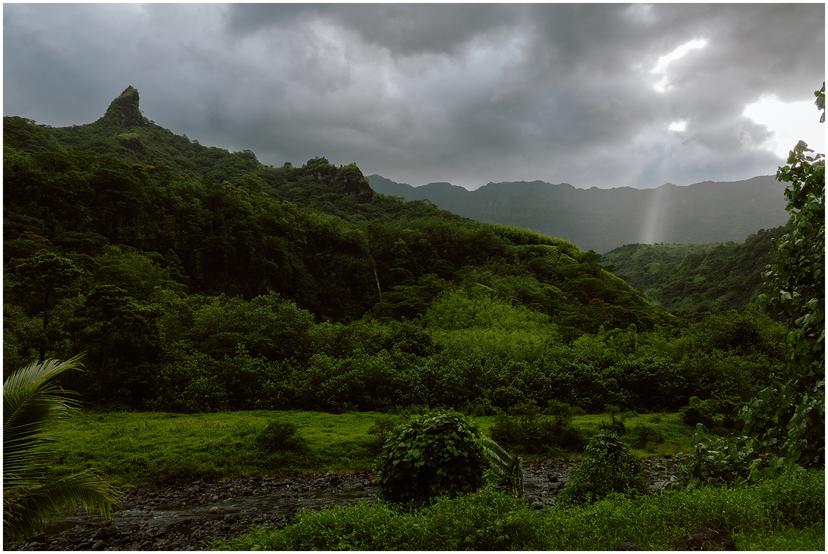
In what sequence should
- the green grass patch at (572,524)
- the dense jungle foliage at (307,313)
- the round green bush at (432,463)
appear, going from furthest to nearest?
the dense jungle foliage at (307,313) → the round green bush at (432,463) → the green grass patch at (572,524)

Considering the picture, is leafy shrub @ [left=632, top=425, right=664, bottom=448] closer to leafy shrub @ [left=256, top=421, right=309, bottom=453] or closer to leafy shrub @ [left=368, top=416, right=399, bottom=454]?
leafy shrub @ [left=368, top=416, right=399, bottom=454]

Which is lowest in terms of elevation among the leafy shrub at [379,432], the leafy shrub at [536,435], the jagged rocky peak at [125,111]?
the leafy shrub at [536,435]

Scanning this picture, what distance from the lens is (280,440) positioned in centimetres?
1491

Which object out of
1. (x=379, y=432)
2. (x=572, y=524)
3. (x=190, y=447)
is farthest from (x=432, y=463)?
(x=190, y=447)

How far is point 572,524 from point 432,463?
2404 mm

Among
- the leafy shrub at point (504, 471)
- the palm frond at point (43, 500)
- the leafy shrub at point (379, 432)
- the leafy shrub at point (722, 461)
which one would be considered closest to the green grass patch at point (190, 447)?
the leafy shrub at point (379, 432)

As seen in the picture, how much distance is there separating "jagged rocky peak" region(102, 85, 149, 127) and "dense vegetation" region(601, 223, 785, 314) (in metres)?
75.6

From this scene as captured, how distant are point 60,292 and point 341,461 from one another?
15.8 metres

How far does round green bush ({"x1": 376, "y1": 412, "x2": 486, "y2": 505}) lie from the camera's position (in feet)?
27.4

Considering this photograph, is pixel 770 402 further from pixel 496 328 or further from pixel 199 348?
pixel 496 328

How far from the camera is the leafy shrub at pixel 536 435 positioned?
54.8ft

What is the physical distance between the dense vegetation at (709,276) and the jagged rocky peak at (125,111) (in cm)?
7565

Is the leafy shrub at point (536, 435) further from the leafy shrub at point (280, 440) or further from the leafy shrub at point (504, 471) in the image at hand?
the leafy shrub at point (280, 440)

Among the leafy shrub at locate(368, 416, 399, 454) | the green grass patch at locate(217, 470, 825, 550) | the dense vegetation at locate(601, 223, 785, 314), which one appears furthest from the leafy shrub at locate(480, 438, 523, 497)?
the dense vegetation at locate(601, 223, 785, 314)
